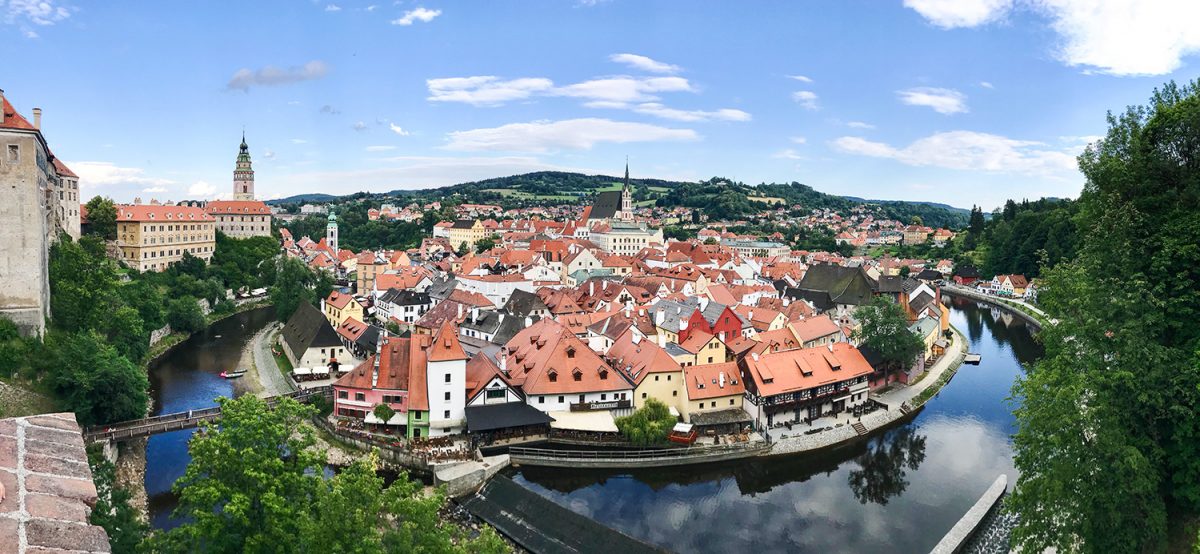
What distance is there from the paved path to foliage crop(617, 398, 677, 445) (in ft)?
50.0

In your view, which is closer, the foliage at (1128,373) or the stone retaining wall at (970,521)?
the foliage at (1128,373)

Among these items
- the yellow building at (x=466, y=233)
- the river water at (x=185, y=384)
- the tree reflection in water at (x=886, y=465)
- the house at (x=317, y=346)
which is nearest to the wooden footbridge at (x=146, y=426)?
the river water at (x=185, y=384)

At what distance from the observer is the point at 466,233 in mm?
93562

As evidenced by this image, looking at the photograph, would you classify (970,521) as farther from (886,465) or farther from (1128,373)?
(1128,373)

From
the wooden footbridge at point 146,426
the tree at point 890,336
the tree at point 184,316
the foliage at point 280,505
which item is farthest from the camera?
the tree at point 184,316

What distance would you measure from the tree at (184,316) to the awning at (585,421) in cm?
2907

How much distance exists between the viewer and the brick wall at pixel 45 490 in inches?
167

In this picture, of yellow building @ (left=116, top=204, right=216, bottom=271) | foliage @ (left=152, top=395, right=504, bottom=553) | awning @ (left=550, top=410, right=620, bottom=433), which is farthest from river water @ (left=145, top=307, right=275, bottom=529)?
awning @ (left=550, top=410, right=620, bottom=433)

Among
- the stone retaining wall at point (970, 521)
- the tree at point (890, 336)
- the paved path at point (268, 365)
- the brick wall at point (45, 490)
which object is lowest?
the stone retaining wall at point (970, 521)

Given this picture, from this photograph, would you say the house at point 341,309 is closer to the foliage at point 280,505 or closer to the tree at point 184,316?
the tree at point 184,316

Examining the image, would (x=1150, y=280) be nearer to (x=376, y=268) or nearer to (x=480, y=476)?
(x=480, y=476)

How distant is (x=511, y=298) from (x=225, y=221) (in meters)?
42.5

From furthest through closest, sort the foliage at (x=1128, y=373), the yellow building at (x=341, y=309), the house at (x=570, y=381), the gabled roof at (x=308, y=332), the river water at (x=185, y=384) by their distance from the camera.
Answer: the yellow building at (x=341, y=309) < the gabled roof at (x=308, y=332) < the house at (x=570, y=381) < the river water at (x=185, y=384) < the foliage at (x=1128, y=373)

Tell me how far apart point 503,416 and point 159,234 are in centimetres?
4149
